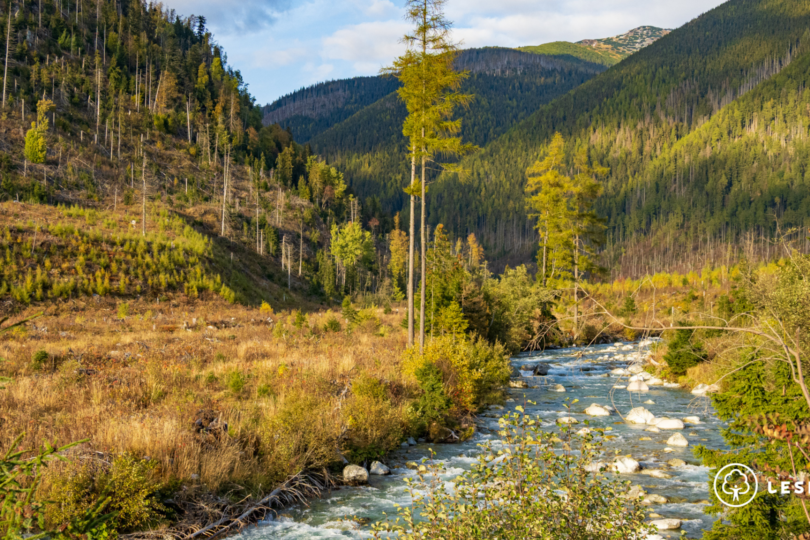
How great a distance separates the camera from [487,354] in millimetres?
19109

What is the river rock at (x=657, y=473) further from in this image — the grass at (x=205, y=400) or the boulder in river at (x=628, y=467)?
the grass at (x=205, y=400)

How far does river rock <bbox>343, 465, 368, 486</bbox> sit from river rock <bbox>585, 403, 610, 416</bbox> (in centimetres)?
891

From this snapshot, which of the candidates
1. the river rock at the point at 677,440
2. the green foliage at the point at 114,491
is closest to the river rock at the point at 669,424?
the river rock at the point at 677,440

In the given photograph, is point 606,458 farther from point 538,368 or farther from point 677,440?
point 538,368

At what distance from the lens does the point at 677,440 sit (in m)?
12.3

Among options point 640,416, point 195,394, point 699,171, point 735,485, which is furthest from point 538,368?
point 699,171

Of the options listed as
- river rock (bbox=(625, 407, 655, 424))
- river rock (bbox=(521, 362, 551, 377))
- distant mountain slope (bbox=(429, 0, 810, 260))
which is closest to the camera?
river rock (bbox=(625, 407, 655, 424))

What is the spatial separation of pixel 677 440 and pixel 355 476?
8.31m

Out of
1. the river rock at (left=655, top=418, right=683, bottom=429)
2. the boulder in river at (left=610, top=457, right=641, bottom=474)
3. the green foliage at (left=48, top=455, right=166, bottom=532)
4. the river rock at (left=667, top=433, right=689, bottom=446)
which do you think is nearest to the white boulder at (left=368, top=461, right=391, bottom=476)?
the green foliage at (left=48, top=455, right=166, bottom=532)

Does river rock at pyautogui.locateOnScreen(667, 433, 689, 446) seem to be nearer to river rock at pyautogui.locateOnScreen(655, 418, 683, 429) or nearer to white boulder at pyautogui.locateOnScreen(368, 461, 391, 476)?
river rock at pyautogui.locateOnScreen(655, 418, 683, 429)

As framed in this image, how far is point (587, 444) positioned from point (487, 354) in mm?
14679

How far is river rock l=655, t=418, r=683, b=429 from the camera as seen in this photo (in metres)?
13.6

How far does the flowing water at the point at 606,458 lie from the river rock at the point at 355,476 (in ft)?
0.64

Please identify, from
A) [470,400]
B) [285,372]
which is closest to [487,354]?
[470,400]
